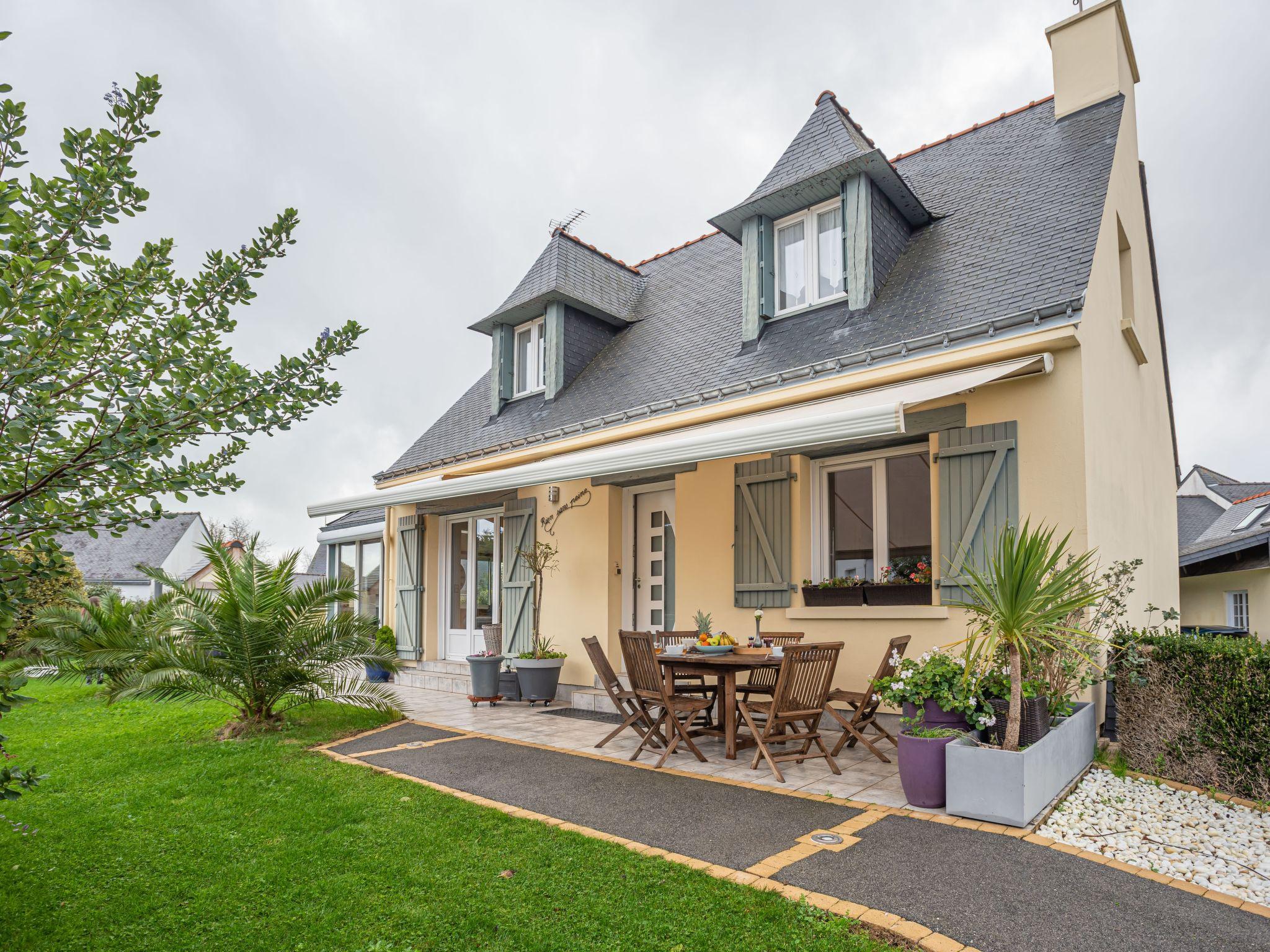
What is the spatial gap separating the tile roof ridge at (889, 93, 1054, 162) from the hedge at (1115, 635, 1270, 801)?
828 centimetres

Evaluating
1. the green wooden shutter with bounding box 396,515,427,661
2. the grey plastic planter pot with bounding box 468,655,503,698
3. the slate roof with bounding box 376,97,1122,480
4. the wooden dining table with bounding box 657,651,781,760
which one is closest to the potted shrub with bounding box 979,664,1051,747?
the wooden dining table with bounding box 657,651,781,760

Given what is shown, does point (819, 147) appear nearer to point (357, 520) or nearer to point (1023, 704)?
point (1023, 704)

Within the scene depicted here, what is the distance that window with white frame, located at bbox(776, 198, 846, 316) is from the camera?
1057 centimetres

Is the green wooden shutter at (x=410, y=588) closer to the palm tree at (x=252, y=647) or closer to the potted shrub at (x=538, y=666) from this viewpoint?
the potted shrub at (x=538, y=666)

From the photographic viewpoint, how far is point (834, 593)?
873cm

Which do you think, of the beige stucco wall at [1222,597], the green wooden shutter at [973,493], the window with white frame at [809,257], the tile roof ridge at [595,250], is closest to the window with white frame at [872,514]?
the green wooden shutter at [973,493]

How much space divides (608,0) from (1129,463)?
970 centimetres

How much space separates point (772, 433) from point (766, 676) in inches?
112

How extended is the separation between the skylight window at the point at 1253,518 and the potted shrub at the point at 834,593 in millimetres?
19840

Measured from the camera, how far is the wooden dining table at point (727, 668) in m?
6.92

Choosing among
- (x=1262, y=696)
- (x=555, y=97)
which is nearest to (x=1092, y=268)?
(x=1262, y=696)

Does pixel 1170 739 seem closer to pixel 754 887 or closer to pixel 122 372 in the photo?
pixel 754 887

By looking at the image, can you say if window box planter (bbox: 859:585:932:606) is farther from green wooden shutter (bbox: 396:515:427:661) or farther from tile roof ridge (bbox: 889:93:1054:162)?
green wooden shutter (bbox: 396:515:427:661)

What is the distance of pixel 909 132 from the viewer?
15.4 metres
